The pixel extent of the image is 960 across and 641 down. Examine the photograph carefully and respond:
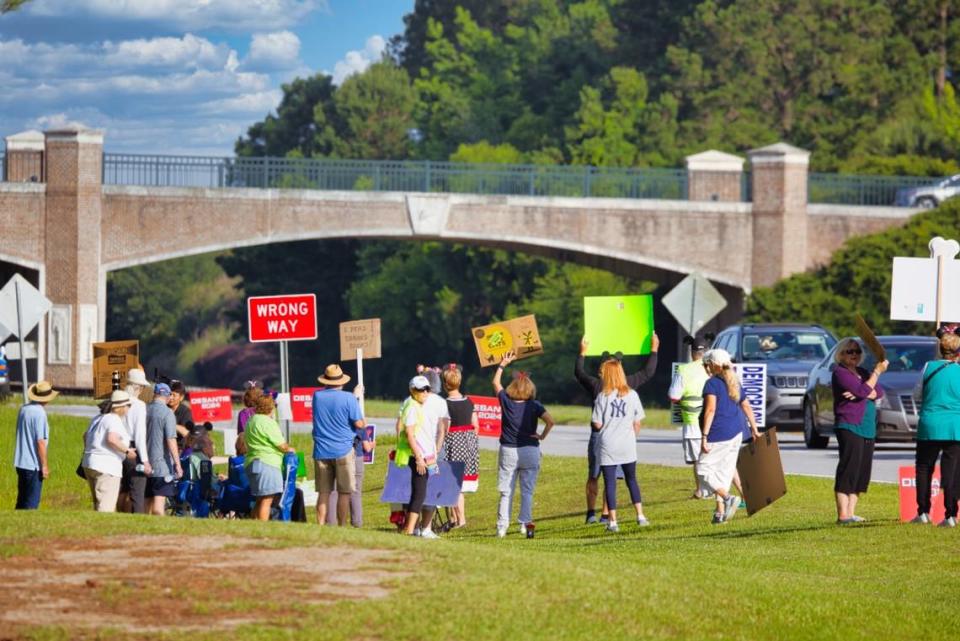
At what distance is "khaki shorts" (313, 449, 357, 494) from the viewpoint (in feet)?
63.5

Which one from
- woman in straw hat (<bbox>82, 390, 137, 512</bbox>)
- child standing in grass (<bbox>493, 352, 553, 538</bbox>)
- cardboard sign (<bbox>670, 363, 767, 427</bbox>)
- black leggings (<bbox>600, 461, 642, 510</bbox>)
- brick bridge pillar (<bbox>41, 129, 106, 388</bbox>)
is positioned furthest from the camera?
brick bridge pillar (<bbox>41, 129, 106, 388</bbox>)

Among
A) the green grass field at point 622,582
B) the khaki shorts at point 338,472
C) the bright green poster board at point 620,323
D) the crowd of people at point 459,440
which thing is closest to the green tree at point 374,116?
the bright green poster board at point 620,323

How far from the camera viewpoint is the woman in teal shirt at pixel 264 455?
1867 centimetres

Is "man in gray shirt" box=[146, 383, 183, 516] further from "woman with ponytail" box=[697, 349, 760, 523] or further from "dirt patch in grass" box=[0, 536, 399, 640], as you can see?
"dirt patch in grass" box=[0, 536, 399, 640]

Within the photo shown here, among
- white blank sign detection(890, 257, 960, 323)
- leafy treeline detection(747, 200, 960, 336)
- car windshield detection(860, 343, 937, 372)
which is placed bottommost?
car windshield detection(860, 343, 937, 372)

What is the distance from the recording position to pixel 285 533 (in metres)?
14.6

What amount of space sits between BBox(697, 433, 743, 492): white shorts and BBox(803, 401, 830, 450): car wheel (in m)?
9.69

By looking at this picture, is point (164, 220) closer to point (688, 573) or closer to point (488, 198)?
point (488, 198)

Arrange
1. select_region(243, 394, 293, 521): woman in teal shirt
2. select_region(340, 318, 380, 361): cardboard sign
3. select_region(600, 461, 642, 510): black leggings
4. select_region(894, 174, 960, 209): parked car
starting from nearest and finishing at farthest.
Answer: select_region(243, 394, 293, 521): woman in teal shirt < select_region(600, 461, 642, 510): black leggings < select_region(340, 318, 380, 361): cardboard sign < select_region(894, 174, 960, 209): parked car

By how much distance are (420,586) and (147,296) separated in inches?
4083

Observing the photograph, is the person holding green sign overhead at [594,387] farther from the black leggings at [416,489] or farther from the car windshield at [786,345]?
the car windshield at [786,345]

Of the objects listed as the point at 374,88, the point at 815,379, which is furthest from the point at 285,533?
the point at 374,88

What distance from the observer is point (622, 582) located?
13508 millimetres

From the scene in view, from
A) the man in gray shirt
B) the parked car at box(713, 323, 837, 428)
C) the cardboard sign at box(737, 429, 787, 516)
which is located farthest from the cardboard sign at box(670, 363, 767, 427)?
the parked car at box(713, 323, 837, 428)
